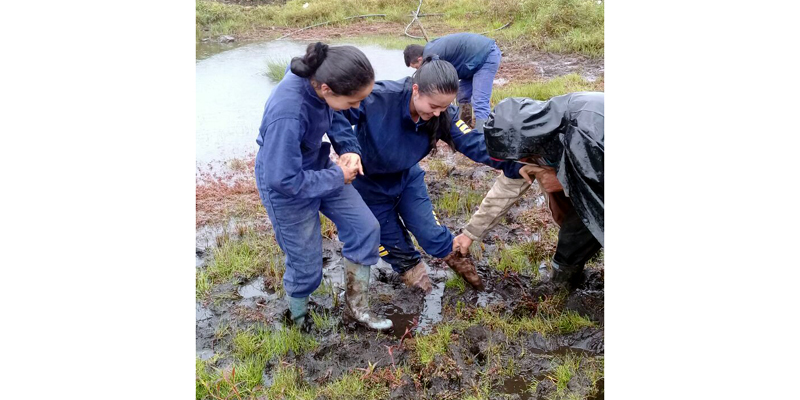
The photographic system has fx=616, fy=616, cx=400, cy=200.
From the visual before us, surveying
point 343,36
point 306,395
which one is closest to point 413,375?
point 306,395

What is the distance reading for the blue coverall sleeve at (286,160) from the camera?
257 cm

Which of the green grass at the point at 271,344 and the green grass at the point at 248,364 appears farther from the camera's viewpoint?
the green grass at the point at 271,344

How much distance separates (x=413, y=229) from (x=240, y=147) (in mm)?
3750

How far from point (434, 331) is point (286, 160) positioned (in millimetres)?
1270

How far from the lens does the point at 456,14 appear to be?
33.8 feet

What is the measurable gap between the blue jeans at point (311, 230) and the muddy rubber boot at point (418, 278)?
0.61 meters

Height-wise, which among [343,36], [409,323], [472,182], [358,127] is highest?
[358,127]

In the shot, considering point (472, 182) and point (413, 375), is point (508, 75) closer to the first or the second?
point (472, 182)

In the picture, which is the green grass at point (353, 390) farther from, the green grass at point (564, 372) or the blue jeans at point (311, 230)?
the green grass at point (564, 372)

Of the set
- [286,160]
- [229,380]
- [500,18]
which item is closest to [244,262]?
[229,380]

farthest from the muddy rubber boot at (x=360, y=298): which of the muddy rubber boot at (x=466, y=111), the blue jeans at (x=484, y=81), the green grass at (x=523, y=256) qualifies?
the muddy rubber boot at (x=466, y=111)

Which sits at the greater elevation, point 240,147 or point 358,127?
point 358,127

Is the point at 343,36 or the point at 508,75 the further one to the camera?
the point at 343,36

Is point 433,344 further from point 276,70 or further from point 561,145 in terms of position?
point 276,70
